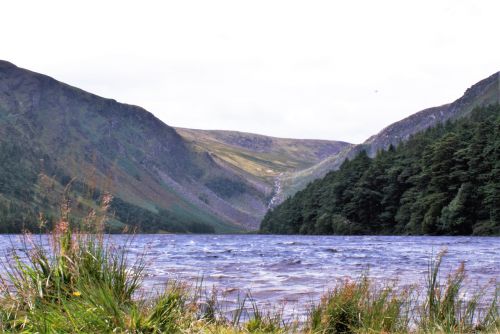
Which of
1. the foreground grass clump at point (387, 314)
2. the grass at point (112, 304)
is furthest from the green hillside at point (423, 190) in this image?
the grass at point (112, 304)

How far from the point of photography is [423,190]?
91.4 meters

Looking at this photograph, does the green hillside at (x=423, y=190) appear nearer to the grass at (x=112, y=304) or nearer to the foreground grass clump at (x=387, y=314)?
the foreground grass clump at (x=387, y=314)

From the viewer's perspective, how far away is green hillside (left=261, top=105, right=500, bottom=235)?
77.9 m

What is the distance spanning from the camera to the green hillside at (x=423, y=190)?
77.9 metres

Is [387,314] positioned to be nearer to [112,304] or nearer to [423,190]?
[112,304]

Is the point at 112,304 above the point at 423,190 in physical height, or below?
below

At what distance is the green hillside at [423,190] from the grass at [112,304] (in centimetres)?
6652

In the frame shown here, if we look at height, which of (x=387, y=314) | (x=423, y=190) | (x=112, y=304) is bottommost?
(x=387, y=314)

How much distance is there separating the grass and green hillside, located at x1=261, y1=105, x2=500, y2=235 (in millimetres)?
66523

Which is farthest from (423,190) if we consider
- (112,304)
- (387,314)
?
(112,304)

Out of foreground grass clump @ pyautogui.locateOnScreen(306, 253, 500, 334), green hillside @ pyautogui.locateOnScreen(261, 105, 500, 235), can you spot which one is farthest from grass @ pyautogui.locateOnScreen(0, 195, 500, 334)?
green hillside @ pyautogui.locateOnScreen(261, 105, 500, 235)

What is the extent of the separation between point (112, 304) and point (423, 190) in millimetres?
87411

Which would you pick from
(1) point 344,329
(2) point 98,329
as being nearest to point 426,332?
(1) point 344,329

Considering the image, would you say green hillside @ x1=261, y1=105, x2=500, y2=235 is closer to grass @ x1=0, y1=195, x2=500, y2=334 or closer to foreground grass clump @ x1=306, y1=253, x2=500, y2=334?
foreground grass clump @ x1=306, y1=253, x2=500, y2=334
